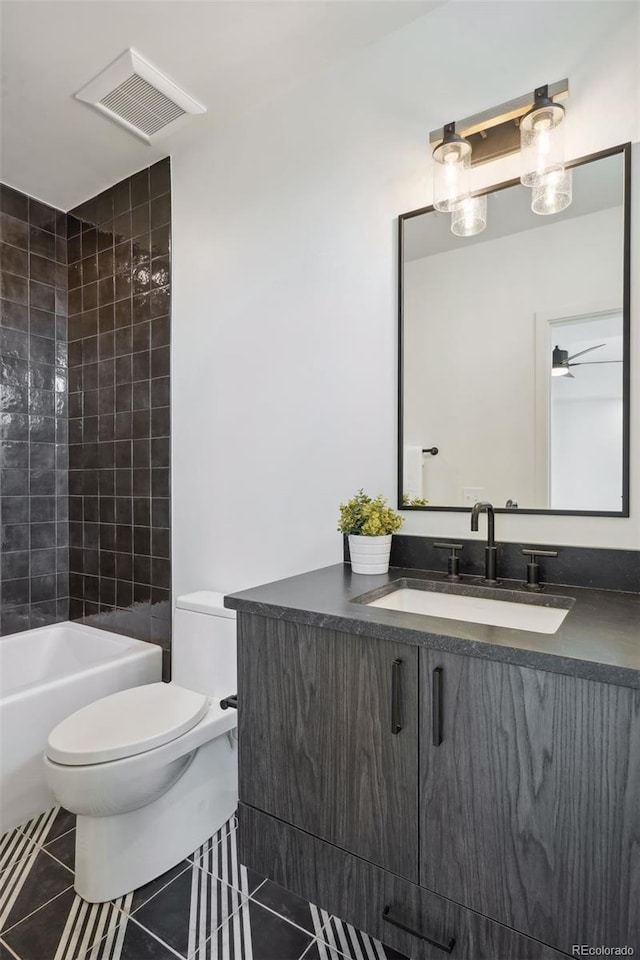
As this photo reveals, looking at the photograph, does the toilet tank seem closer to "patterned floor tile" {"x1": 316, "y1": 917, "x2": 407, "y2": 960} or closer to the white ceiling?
"patterned floor tile" {"x1": 316, "y1": 917, "x2": 407, "y2": 960}

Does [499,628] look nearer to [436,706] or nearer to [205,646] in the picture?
[436,706]

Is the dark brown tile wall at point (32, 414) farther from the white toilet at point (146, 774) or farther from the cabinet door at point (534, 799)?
the cabinet door at point (534, 799)

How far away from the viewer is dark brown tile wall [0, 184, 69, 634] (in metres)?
2.58

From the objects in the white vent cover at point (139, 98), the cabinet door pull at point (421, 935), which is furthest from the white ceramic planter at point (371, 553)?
the white vent cover at point (139, 98)

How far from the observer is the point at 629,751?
2.65 feet

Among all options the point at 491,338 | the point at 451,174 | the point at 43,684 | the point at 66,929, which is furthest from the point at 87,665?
the point at 451,174

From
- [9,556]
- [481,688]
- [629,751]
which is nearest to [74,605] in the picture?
[9,556]

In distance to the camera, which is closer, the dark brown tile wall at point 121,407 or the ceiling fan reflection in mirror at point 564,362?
the ceiling fan reflection in mirror at point 564,362

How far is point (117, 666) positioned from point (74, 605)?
82cm

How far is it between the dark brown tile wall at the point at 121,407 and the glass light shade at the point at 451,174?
133 cm

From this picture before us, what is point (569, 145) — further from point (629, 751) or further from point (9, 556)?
point (9, 556)

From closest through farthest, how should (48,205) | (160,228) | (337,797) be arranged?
(337,797)
(160,228)
(48,205)

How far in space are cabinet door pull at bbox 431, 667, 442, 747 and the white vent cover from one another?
2.14 metres

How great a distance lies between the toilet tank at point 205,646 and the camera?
74.0 inches
